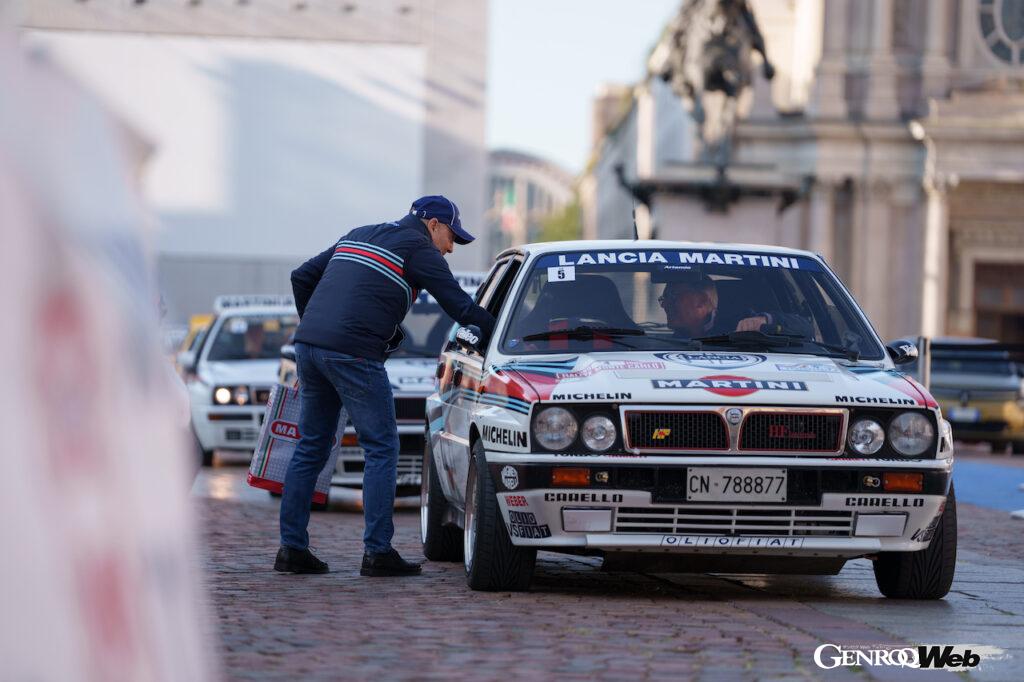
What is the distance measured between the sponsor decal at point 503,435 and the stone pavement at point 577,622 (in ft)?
2.00

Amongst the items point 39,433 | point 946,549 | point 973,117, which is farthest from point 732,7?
point 39,433

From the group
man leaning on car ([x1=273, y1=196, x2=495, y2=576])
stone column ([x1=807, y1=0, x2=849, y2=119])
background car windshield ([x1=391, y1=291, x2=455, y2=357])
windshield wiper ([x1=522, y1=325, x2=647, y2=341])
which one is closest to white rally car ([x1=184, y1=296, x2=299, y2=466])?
background car windshield ([x1=391, y1=291, x2=455, y2=357])

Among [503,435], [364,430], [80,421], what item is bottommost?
[364,430]

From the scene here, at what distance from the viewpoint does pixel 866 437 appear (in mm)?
7215

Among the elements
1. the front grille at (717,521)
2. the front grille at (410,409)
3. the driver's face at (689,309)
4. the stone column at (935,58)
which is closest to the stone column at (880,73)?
the stone column at (935,58)

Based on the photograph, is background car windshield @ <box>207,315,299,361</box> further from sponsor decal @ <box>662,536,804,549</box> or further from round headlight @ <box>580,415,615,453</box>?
sponsor decal @ <box>662,536,804,549</box>

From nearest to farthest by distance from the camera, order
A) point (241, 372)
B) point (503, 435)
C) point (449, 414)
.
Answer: point (503, 435), point (449, 414), point (241, 372)

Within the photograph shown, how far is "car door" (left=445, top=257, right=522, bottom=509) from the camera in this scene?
804 centimetres

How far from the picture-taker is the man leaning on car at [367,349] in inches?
323

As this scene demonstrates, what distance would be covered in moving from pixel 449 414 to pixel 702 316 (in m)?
1.31

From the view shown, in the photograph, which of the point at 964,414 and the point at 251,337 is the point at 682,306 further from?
the point at 964,414

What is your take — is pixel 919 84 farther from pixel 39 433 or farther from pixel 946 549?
pixel 39 433

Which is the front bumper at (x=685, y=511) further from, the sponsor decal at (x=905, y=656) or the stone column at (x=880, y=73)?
the stone column at (x=880, y=73)

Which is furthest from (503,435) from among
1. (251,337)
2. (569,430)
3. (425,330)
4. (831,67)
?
(831,67)
